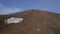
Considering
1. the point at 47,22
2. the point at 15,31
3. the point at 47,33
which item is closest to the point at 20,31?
the point at 15,31

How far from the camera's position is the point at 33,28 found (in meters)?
13.9

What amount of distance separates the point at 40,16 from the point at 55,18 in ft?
6.61

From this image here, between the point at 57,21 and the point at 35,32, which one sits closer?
the point at 35,32

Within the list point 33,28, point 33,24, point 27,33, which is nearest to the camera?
point 27,33

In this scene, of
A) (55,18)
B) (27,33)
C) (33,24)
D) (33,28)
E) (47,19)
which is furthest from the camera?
(55,18)

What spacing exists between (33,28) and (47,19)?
10.5 feet

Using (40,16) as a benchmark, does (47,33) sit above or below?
below

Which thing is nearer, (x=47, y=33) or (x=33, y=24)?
(x=47, y=33)

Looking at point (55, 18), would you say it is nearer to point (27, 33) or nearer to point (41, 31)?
point (41, 31)

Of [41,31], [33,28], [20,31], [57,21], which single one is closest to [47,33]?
[41,31]

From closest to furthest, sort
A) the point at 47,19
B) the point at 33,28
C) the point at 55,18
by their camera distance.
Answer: the point at 33,28, the point at 47,19, the point at 55,18

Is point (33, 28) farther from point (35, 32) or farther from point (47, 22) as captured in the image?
point (47, 22)

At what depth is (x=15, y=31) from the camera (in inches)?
538

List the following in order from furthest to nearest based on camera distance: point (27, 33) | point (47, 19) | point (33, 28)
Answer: point (47, 19) < point (33, 28) < point (27, 33)
